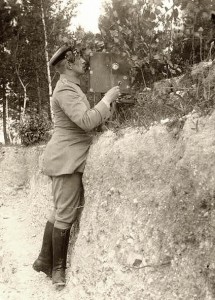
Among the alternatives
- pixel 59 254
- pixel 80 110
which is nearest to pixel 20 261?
pixel 59 254

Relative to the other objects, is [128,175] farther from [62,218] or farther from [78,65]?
[78,65]

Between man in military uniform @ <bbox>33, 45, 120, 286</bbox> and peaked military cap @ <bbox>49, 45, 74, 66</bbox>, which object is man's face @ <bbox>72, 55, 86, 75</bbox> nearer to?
man in military uniform @ <bbox>33, 45, 120, 286</bbox>

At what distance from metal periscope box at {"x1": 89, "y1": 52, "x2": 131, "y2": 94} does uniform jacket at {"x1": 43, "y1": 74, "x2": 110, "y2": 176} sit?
0.81 meters

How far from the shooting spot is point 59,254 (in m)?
4.37

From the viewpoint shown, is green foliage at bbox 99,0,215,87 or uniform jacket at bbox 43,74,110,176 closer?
uniform jacket at bbox 43,74,110,176

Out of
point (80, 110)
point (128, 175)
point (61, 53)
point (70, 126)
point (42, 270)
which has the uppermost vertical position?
point (61, 53)

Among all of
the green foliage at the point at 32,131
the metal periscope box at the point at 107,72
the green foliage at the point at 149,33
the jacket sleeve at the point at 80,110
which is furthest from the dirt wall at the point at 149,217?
the green foliage at the point at 32,131

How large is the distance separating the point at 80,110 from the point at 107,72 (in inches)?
51.1

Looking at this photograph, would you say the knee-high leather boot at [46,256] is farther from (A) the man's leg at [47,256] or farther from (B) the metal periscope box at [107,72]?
(B) the metal periscope box at [107,72]

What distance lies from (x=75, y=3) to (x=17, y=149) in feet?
47.8

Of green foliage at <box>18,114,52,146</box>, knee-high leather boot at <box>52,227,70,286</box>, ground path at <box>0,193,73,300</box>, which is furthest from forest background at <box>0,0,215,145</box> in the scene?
green foliage at <box>18,114,52,146</box>

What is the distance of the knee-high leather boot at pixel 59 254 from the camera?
14.2ft

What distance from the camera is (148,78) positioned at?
6.04 metres

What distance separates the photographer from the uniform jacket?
409 cm
